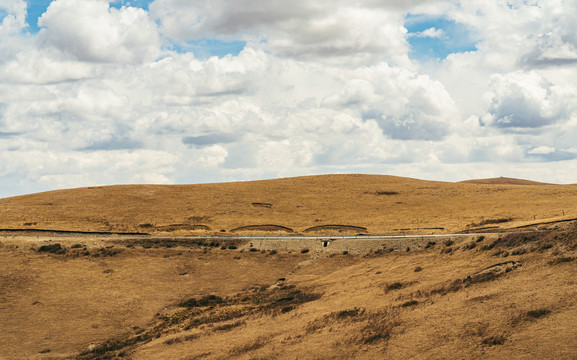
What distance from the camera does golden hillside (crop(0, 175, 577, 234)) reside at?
73.6 metres

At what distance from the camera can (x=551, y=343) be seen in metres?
19.4

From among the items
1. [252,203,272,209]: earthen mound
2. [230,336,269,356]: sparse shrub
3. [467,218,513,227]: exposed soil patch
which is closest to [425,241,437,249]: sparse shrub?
[467,218,513,227]: exposed soil patch

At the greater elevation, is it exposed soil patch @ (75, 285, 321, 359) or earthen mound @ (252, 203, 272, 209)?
earthen mound @ (252, 203, 272, 209)

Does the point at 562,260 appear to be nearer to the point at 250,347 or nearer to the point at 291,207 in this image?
the point at 250,347

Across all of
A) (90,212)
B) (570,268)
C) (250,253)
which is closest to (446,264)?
(570,268)

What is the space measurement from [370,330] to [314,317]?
550 cm

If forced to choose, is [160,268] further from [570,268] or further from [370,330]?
[570,268]

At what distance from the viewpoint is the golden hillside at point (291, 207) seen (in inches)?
2896

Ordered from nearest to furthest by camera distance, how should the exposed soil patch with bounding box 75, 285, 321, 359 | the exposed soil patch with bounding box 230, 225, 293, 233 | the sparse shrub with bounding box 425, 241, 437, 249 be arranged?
the exposed soil patch with bounding box 75, 285, 321, 359
the sparse shrub with bounding box 425, 241, 437, 249
the exposed soil patch with bounding box 230, 225, 293, 233

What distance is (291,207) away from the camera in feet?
295

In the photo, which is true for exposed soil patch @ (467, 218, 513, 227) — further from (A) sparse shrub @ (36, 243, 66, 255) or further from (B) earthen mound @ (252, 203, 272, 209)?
(A) sparse shrub @ (36, 243, 66, 255)

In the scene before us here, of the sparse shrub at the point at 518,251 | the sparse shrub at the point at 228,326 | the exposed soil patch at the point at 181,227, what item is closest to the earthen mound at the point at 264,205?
the exposed soil patch at the point at 181,227

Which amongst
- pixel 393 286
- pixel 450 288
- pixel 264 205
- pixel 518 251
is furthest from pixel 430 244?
pixel 264 205

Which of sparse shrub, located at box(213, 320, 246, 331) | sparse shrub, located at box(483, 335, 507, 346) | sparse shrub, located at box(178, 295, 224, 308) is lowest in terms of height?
sparse shrub, located at box(178, 295, 224, 308)
